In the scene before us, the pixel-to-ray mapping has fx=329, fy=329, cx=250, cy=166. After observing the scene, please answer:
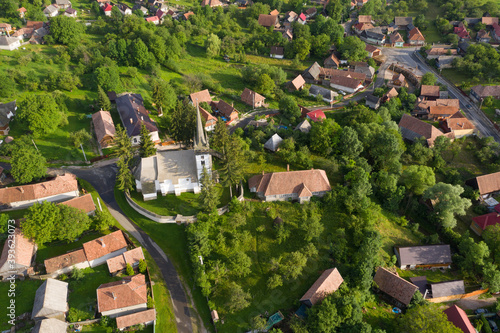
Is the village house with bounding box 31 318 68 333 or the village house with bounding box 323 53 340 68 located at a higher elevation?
the village house with bounding box 323 53 340 68

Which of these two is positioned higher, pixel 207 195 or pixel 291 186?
pixel 207 195

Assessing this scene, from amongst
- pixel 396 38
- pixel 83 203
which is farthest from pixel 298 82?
pixel 83 203

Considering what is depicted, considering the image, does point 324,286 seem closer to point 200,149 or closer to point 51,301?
point 200,149

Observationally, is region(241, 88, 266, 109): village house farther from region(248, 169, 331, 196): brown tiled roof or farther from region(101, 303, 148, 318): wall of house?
→ region(101, 303, 148, 318): wall of house

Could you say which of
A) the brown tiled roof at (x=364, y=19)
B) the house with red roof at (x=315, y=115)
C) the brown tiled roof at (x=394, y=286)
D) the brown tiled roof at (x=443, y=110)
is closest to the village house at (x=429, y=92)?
the brown tiled roof at (x=443, y=110)

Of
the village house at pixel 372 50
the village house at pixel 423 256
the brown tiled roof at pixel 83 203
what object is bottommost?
the village house at pixel 423 256

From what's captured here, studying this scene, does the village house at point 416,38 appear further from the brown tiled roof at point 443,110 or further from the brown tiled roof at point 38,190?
the brown tiled roof at point 38,190

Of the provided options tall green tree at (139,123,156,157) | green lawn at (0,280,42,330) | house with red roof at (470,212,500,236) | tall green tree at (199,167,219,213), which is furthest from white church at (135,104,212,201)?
house with red roof at (470,212,500,236)
